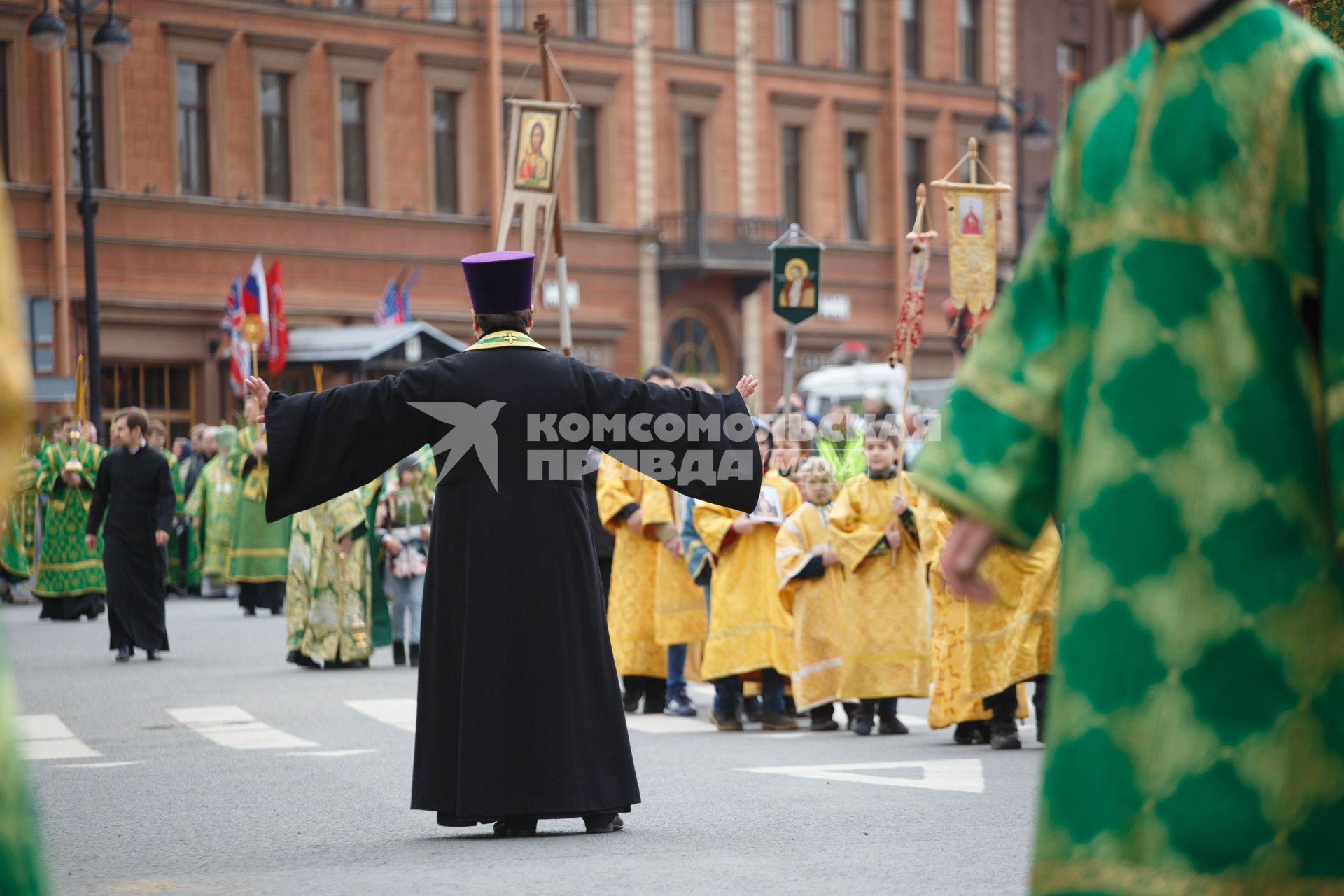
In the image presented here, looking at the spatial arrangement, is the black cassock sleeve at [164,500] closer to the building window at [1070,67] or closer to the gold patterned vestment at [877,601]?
the gold patterned vestment at [877,601]

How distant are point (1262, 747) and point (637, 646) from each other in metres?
9.89

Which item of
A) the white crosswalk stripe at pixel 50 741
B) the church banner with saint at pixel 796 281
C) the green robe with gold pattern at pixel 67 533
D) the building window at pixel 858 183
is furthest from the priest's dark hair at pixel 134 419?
the building window at pixel 858 183

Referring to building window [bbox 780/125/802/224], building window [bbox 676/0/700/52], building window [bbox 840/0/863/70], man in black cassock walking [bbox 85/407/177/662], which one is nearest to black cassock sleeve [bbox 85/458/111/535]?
man in black cassock walking [bbox 85/407/177/662]

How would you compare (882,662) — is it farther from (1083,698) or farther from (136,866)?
(1083,698)

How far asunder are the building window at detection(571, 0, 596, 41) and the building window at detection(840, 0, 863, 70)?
6990 mm

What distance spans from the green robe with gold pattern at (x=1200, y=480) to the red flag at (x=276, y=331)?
2654 cm

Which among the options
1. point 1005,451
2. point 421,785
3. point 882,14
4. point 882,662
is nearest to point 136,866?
point 421,785

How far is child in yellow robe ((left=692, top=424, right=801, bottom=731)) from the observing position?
1215 centimetres

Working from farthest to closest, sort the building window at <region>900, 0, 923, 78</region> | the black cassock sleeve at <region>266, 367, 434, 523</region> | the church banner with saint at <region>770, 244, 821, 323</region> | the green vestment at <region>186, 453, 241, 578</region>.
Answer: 1. the building window at <region>900, 0, 923, 78</region>
2. the green vestment at <region>186, 453, 241, 578</region>
3. the church banner with saint at <region>770, 244, 821, 323</region>
4. the black cassock sleeve at <region>266, 367, 434, 523</region>

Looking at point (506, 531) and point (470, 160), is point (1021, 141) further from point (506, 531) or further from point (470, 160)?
point (506, 531)

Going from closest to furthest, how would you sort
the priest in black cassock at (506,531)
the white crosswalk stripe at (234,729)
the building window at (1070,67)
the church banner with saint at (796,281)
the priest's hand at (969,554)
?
1. the priest's hand at (969,554)
2. the priest in black cassock at (506,531)
3. the white crosswalk stripe at (234,729)
4. the church banner with saint at (796,281)
5. the building window at (1070,67)

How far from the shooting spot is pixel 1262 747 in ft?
10.8

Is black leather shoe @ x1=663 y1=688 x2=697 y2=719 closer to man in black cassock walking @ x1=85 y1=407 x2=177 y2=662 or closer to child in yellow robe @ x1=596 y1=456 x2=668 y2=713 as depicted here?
child in yellow robe @ x1=596 y1=456 x2=668 y2=713

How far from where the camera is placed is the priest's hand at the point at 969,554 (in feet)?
11.7
